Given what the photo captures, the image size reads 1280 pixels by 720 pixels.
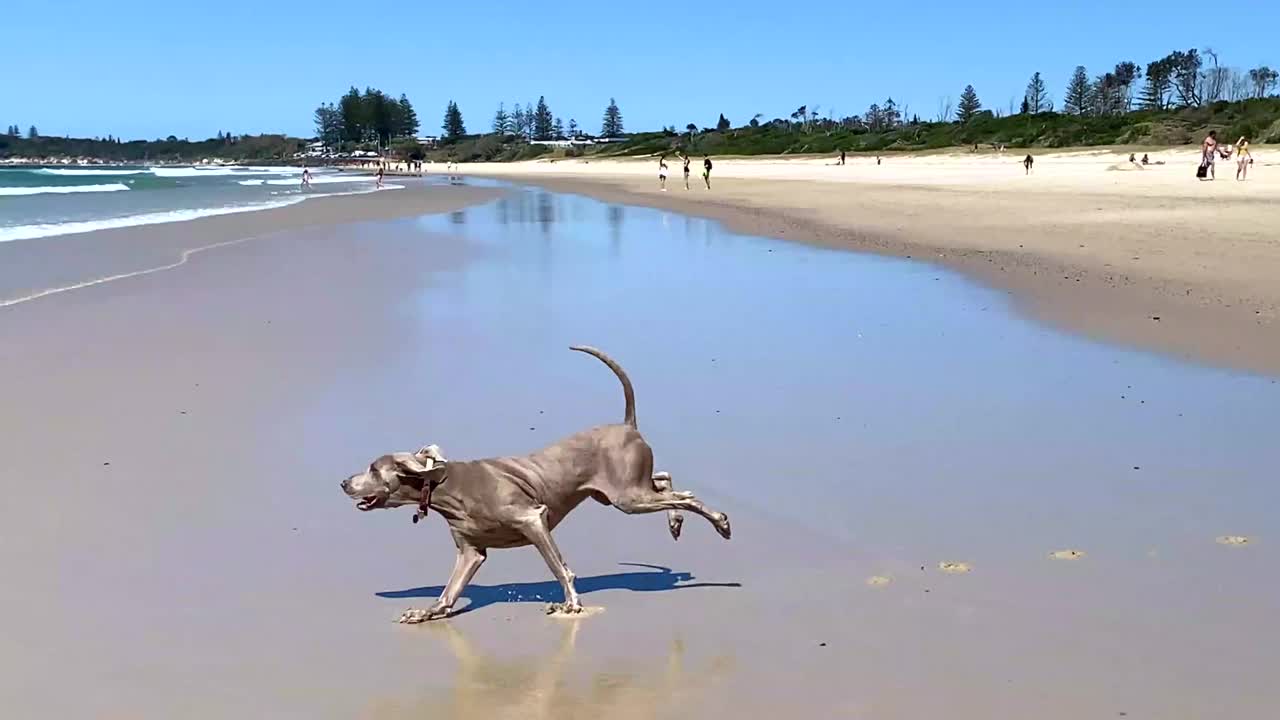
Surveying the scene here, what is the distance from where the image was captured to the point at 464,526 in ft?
14.7

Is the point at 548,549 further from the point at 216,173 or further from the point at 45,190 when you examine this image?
the point at 216,173

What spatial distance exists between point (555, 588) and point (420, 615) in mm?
620

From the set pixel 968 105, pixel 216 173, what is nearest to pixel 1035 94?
pixel 968 105

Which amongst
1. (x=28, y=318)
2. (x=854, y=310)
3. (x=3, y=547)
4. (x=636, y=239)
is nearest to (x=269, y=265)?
(x=28, y=318)

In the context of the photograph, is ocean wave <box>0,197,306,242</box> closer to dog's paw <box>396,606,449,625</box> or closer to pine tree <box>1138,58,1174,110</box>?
dog's paw <box>396,606,449,625</box>

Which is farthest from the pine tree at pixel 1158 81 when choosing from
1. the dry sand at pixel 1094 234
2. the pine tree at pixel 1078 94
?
the dry sand at pixel 1094 234

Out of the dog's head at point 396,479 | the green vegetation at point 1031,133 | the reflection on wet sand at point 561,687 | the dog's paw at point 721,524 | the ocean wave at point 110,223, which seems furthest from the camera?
the green vegetation at point 1031,133

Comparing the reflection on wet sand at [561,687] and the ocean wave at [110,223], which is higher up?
the reflection on wet sand at [561,687]

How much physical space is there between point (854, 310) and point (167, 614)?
352 inches

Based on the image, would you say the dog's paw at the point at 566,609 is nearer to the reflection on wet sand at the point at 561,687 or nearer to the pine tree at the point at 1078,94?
the reflection on wet sand at the point at 561,687

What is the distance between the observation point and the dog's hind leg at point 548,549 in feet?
14.5

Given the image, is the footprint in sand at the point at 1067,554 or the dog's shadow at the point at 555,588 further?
the footprint in sand at the point at 1067,554

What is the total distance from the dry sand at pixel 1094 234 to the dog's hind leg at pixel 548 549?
6.55 metres

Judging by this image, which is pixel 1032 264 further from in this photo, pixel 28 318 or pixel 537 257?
pixel 28 318
